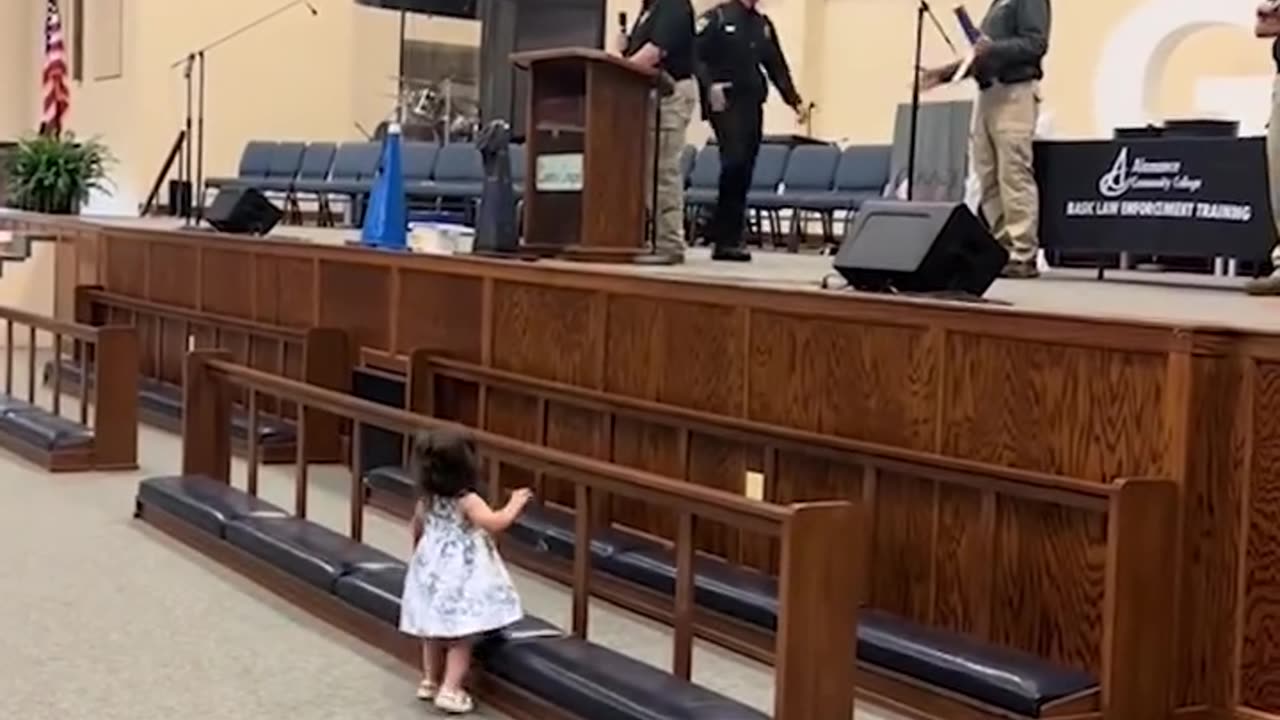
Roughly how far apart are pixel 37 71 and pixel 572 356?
12855 mm

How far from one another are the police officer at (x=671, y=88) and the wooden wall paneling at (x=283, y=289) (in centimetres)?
180

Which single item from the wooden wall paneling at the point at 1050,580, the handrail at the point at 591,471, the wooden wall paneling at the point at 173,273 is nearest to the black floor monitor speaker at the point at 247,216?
the wooden wall paneling at the point at 173,273

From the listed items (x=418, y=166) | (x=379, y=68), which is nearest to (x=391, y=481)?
(x=418, y=166)

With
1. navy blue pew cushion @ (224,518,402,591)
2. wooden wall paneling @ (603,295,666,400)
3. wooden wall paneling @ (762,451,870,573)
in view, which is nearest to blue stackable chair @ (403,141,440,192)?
wooden wall paneling @ (603,295,666,400)

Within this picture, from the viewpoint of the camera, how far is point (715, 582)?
4.92 meters

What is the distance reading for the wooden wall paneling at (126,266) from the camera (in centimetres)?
998

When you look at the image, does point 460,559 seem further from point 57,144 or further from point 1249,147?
point 57,144

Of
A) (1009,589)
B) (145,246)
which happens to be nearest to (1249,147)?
(1009,589)

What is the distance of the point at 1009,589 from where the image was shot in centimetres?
442

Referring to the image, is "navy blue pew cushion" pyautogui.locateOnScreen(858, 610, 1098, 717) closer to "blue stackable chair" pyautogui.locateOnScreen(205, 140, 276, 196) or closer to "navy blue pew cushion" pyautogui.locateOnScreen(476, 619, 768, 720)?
"navy blue pew cushion" pyautogui.locateOnScreen(476, 619, 768, 720)

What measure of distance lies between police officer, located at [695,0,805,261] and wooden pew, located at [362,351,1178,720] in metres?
1.82

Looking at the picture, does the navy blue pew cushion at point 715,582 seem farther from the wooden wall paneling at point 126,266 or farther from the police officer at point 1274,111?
the wooden wall paneling at point 126,266

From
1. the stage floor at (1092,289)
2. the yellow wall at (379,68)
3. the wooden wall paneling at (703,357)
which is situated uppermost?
the yellow wall at (379,68)

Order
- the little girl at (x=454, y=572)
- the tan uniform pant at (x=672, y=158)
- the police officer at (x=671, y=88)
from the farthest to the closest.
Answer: the tan uniform pant at (x=672, y=158) → the police officer at (x=671, y=88) → the little girl at (x=454, y=572)
